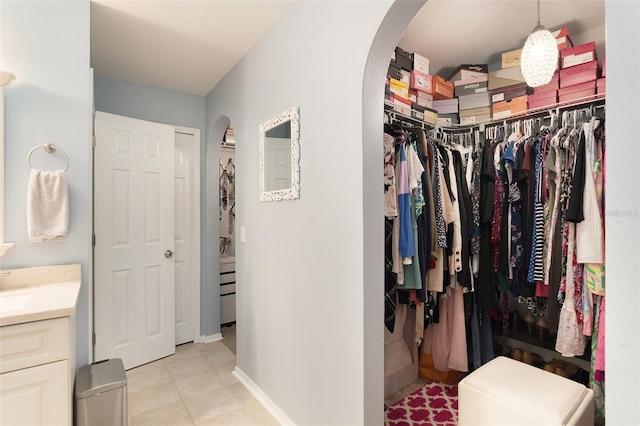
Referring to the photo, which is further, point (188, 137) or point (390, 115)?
point (188, 137)

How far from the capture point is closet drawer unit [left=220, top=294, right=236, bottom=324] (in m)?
3.72

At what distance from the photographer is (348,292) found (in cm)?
154

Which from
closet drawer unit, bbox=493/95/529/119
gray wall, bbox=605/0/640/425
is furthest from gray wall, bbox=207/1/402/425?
closet drawer unit, bbox=493/95/529/119

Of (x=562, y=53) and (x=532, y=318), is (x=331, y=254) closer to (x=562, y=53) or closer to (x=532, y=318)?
(x=532, y=318)

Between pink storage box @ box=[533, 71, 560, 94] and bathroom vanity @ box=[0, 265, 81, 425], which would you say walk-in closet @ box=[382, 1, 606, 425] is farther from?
bathroom vanity @ box=[0, 265, 81, 425]

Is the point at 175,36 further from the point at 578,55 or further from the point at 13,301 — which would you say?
the point at 578,55

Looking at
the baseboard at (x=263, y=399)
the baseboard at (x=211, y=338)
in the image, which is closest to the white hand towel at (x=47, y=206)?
the baseboard at (x=263, y=399)

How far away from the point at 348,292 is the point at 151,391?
1856mm

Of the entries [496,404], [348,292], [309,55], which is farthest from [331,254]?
[309,55]

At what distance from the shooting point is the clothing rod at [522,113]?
204 cm

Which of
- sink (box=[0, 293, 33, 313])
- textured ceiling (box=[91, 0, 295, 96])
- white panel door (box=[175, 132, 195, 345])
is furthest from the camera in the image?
white panel door (box=[175, 132, 195, 345])

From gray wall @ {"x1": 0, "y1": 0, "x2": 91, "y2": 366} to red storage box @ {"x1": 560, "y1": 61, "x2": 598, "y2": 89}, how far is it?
9.47ft

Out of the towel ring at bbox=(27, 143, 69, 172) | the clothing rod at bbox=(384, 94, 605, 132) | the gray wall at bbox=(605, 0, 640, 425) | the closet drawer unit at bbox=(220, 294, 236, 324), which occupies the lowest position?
the closet drawer unit at bbox=(220, 294, 236, 324)

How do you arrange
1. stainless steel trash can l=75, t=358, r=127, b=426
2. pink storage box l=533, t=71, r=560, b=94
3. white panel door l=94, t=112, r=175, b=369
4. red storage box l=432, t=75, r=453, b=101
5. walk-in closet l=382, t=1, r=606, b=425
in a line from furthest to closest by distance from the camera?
white panel door l=94, t=112, r=175, b=369 → red storage box l=432, t=75, r=453, b=101 → pink storage box l=533, t=71, r=560, b=94 → walk-in closet l=382, t=1, r=606, b=425 → stainless steel trash can l=75, t=358, r=127, b=426
